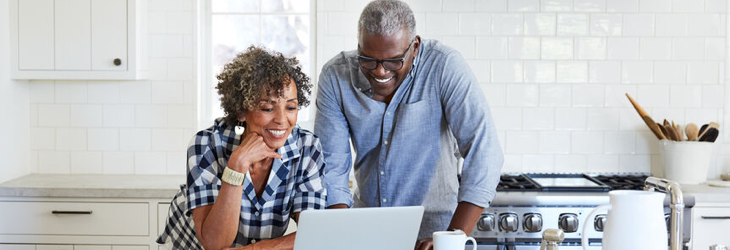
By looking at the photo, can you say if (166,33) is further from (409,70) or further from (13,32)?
(409,70)

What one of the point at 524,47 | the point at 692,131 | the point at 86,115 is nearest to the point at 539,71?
the point at 524,47

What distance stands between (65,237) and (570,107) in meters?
2.59

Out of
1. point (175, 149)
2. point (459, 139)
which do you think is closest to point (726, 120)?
point (459, 139)

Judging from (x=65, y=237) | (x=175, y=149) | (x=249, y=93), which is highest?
(x=249, y=93)

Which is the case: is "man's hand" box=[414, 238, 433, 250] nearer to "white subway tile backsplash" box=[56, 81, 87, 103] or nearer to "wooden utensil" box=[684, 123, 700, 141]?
"wooden utensil" box=[684, 123, 700, 141]

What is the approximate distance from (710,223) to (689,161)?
383mm

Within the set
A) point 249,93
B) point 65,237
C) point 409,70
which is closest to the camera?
point 249,93

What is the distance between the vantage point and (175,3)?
3.94 m

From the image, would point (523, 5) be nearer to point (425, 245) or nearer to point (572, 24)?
point (572, 24)

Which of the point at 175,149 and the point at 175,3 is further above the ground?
the point at 175,3

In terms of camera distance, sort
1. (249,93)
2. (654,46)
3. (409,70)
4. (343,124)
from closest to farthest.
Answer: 1. (249,93)
2. (409,70)
3. (343,124)
4. (654,46)

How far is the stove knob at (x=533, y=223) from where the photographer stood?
3289mm

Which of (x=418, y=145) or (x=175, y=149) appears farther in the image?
(x=175, y=149)

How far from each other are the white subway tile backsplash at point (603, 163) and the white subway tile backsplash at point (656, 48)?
555 millimetres
